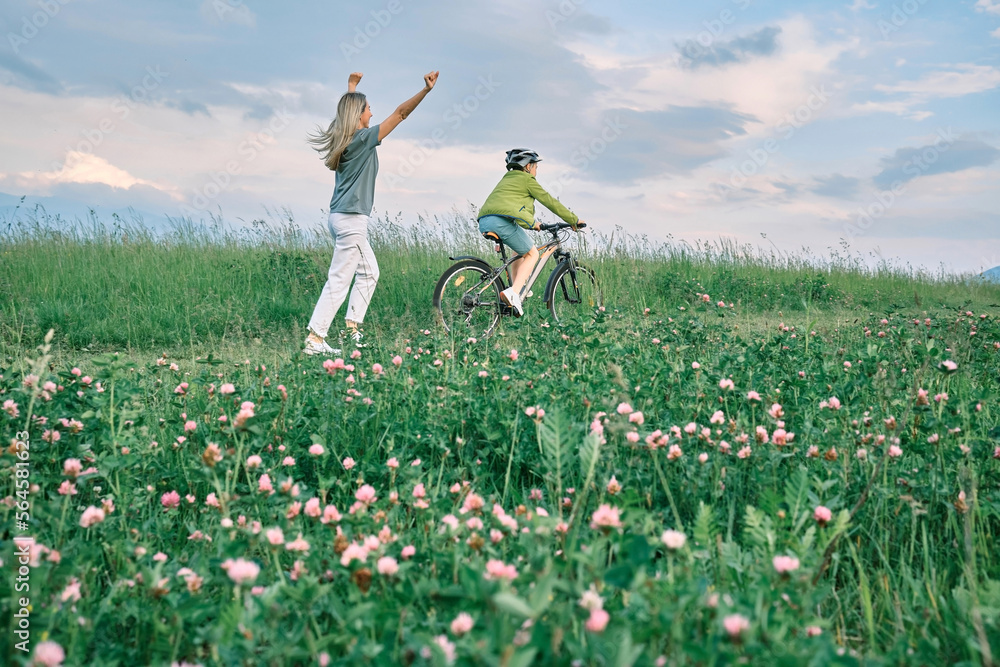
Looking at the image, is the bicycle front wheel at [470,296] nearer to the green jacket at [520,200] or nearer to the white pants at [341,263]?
the green jacket at [520,200]

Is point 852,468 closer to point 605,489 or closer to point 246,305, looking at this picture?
point 605,489

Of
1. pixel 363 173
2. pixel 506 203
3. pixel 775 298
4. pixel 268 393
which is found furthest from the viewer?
pixel 775 298

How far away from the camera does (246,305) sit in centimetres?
868

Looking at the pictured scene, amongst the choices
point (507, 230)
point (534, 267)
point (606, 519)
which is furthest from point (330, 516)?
point (534, 267)

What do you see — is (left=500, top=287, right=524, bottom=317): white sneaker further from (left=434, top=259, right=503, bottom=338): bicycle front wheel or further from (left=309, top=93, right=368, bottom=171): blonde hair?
(left=309, top=93, right=368, bottom=171): blonde hair

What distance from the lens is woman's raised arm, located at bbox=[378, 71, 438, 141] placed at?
6668 millimetres

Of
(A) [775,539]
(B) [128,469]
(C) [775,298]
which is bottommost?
(B) [128,469]

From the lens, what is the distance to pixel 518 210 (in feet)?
26.2

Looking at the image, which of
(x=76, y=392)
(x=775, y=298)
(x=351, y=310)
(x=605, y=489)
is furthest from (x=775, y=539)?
(x=775, y=298)

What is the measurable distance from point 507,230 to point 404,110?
6.57 ft

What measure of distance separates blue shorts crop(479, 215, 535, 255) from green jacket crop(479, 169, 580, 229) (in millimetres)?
95

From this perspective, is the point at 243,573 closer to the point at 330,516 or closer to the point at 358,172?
the point at 330,516

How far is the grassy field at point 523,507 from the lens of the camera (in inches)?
58.7

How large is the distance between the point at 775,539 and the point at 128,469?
99.8 inches
